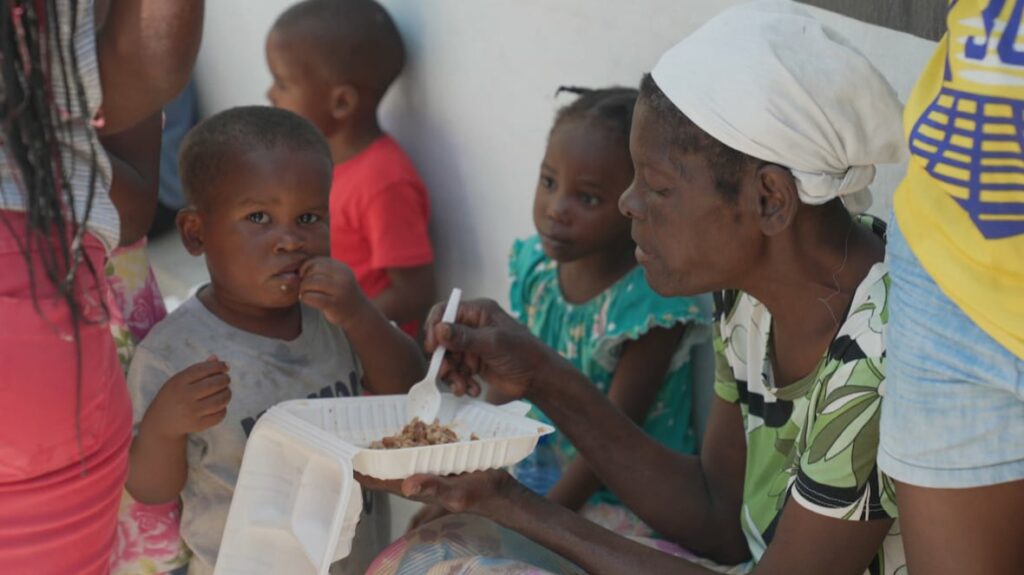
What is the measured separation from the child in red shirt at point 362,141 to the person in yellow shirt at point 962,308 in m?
2.17

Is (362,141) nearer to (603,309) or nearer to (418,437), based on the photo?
(603,309)

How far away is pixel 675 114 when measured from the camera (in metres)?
1.92

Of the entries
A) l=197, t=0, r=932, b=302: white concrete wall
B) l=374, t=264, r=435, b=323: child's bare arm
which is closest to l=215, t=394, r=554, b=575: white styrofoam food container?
l=197, t=0, r=932, b=302: white concrete wall

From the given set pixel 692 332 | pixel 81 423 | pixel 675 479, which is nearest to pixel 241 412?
pixel 81 423

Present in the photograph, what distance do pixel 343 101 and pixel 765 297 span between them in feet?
6.72

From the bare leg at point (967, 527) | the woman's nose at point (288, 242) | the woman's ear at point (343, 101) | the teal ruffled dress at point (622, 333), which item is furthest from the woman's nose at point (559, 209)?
the bare leg at point (967, 527)

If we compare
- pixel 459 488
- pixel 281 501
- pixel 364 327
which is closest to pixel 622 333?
pixel 364 327

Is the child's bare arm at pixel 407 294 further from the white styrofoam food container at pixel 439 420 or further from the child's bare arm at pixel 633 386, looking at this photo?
the white styrofoam food container at pixel 439 420

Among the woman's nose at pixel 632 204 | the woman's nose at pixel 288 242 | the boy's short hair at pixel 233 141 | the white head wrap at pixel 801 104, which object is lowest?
the woman's nose at pixel 288 242

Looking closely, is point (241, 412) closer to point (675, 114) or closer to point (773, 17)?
point (675, 114)

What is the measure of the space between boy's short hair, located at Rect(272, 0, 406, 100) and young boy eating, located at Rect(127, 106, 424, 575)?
142cm

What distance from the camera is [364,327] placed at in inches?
89.2

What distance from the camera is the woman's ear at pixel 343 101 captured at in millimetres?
3703

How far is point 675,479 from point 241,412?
31.9 inches
